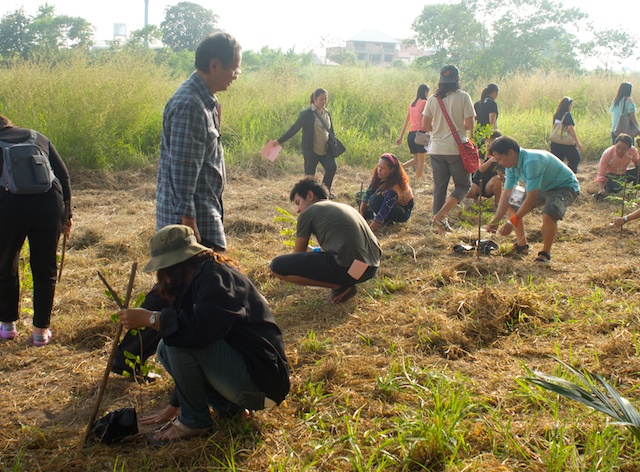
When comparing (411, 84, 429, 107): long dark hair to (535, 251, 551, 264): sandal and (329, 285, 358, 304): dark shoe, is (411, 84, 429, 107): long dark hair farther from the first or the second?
(329, 285, 358, 304): dark shoe

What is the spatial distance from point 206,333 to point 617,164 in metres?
7.72

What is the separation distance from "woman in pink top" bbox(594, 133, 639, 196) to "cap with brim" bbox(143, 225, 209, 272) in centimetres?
721

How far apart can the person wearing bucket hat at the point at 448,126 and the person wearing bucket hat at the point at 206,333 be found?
13.5ft

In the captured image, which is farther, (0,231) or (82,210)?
(82,210)

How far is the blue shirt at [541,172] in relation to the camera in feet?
17.4

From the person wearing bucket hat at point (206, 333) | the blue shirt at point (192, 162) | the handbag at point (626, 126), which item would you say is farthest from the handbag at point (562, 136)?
the person wearing bucket hat at point (206, 333)

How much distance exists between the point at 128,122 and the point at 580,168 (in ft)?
28.3

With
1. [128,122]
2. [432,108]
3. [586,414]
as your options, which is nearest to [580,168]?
[432,108]

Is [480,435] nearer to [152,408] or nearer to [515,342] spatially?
[515,342]

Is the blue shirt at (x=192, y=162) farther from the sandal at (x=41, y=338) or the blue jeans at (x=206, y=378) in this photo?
the sandal at (x=41, y=338)

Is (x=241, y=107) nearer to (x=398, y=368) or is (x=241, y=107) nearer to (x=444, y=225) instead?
(x=444, y=225)

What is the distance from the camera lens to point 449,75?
6.25 m

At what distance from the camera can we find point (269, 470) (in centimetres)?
246

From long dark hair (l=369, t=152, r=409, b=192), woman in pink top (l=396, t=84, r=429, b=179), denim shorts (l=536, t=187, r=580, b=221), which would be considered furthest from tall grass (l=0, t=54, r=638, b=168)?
denim shorts (l=536, t=187, r=580, b=221)
